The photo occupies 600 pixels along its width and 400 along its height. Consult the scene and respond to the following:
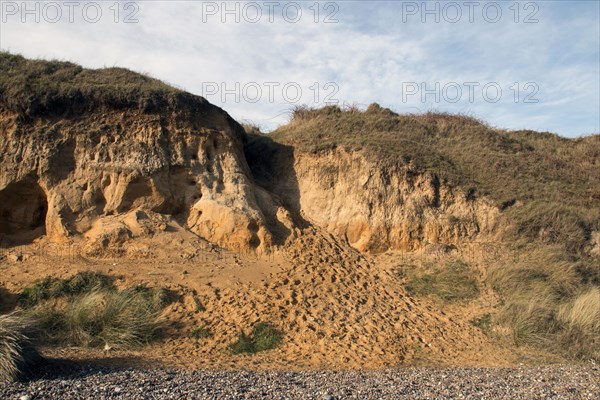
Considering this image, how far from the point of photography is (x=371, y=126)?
58.9ft

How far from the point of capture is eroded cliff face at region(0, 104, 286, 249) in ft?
42.6

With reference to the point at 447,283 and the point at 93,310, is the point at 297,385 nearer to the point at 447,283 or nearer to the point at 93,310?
the point at 93,310

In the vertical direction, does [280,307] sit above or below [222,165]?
below

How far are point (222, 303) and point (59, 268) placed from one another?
3.61 meters

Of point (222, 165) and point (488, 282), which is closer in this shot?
point (488, 282)

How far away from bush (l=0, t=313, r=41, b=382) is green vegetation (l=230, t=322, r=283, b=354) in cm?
352

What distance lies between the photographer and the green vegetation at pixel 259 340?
33.7ft

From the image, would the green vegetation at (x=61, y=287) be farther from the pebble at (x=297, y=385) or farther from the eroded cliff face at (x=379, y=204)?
the eroded cliff face at (x=379, y=204)

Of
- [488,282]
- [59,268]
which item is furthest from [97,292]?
[488,282]

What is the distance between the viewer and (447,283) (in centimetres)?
1345

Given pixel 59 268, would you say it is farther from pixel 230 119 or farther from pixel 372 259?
pixel 372 259

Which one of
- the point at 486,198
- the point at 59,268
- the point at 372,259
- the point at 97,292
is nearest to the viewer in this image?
the point at 97,292

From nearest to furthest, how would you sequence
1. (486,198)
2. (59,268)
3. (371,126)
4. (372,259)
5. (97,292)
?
(97,292) → (59,268) → (372,259) → (486,198) → (371,126)

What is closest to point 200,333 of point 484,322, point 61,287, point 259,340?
point 259,340
